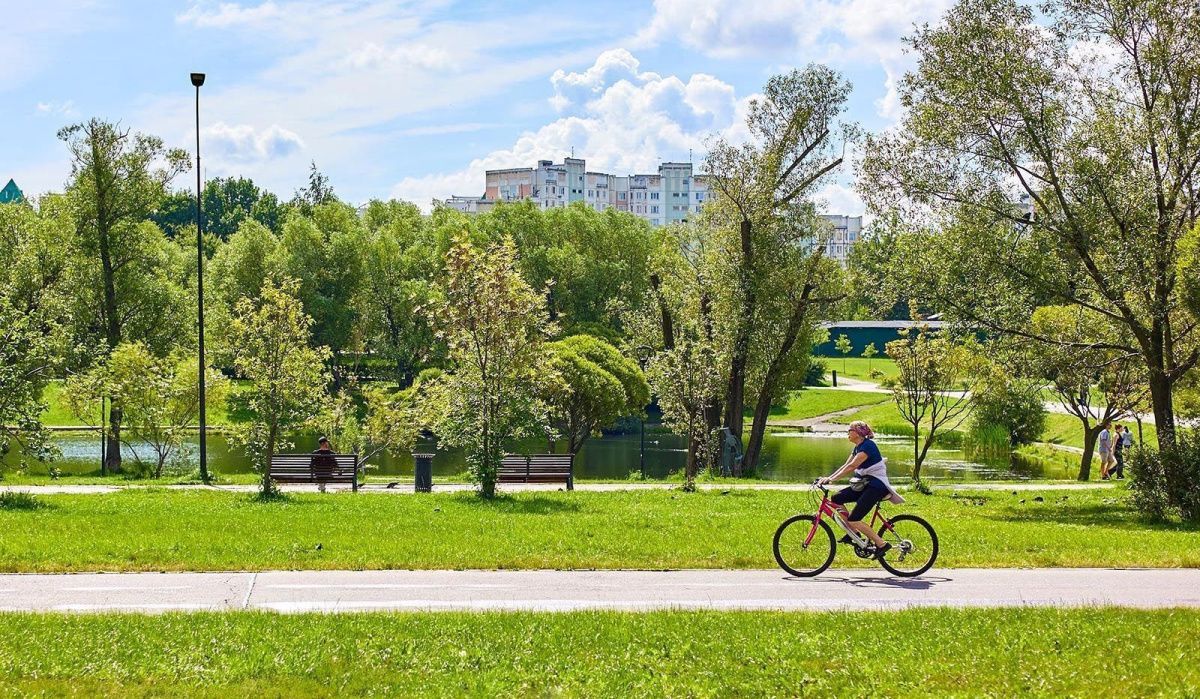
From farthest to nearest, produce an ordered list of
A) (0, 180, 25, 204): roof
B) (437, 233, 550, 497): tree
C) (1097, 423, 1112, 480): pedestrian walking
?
(0, 180, 25, 204): roof
(1097, 423, 1112, 480): pedestrian walking
(437, 233, 550, 497): tree

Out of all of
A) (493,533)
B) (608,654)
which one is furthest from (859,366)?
(608,654)

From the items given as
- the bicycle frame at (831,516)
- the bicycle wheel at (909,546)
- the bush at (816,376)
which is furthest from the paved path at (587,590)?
the bush at (816,376)

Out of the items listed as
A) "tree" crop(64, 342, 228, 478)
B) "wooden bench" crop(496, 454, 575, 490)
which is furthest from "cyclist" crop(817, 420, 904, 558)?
"tree" crop(64, 342, 228, 478)

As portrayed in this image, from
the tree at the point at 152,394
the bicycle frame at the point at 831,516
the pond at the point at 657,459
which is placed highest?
the tree at the point at 152,394

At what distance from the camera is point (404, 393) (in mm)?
38750

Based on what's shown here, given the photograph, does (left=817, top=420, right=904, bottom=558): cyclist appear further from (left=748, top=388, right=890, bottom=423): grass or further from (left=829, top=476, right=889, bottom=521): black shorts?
(left=748, top=388, right=890, bottom=423): grass

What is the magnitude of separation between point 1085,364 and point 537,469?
496 inches

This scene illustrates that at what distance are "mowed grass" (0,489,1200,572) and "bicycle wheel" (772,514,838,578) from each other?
0.46 m

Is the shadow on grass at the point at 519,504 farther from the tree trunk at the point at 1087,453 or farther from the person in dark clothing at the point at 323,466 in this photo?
the tree trunk at the point at 1087,453

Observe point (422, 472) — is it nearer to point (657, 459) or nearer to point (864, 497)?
point (864, 497)

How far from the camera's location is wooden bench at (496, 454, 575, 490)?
25.7m

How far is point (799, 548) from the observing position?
13.6 metres

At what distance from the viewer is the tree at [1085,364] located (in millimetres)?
23406

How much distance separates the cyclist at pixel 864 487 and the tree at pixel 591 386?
26917mm
